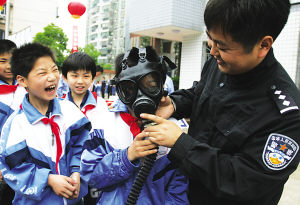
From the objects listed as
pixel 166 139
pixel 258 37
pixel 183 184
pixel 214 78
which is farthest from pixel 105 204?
pixel 258 37

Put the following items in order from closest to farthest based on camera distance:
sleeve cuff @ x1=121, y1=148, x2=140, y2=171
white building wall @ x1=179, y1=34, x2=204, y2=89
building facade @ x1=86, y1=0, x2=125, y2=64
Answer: sleeve cuff @ x1=121, y1=148, x2=140, y2=171 → white building wall @ x1=179, y1=34, x2=204, y2=89 → building facade @ x1=86, y1=0, x2=125, y2=64

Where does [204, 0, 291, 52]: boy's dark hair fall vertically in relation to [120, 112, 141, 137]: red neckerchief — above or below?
above

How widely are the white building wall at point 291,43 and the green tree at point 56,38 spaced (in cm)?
2768

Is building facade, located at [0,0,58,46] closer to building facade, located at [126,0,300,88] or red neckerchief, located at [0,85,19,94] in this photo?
building facade, located at [126,0,300,88]

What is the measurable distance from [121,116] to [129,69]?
394 millimetres

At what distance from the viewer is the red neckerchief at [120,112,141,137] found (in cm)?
152

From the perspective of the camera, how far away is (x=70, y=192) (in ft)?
6.10

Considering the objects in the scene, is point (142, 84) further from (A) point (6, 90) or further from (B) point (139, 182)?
(A) point (6, 90)

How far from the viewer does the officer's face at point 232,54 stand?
1.15 meters

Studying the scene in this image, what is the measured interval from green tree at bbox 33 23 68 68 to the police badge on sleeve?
31.8 metres

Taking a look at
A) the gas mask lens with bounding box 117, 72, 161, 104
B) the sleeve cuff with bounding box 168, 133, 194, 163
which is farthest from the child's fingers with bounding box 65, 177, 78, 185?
the sleeve cuff with bounding box 168, 133, 194, 163

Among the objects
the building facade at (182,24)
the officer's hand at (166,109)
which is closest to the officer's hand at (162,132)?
the officer's hand at (166,109)

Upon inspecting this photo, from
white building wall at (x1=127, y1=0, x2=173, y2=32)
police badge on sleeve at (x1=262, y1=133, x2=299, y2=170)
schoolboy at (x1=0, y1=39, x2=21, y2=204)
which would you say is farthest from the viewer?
white building wall at (x1=127, y1=0, x2=173, y2=32)

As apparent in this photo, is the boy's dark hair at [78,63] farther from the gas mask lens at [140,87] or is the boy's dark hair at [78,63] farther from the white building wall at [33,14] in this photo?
the white building wall at [33,14]
